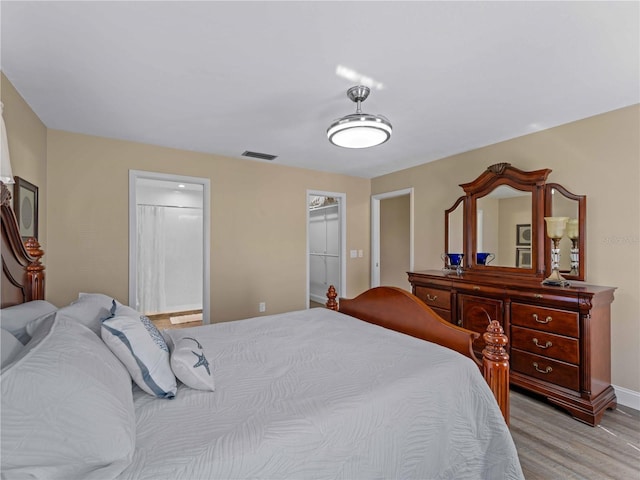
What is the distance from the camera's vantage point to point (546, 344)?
2518 millimetres

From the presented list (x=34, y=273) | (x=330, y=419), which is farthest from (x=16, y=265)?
(x=330, y=419)

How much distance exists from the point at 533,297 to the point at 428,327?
123 centimetres

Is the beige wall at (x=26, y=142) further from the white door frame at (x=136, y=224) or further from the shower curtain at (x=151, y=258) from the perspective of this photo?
the shower curtain at (x=151, y=258)

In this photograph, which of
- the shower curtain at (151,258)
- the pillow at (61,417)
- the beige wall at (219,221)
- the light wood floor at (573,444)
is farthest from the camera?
the shower curtain at (151,258)

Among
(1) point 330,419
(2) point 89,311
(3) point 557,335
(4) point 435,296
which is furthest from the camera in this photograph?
(4) point 435,296

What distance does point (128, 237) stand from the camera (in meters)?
3.44

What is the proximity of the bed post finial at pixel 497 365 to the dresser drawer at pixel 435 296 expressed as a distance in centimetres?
170

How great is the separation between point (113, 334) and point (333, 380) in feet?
3.09

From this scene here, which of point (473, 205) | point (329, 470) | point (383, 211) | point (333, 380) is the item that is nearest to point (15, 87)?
point (333, 380)

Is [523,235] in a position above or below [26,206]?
below

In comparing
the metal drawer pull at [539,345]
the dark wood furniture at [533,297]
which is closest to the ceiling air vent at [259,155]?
the dark wood furniture at [533,297]

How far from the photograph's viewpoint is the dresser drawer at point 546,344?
7.75 feet

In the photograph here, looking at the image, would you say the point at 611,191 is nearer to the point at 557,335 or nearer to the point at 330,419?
the point at 557,335

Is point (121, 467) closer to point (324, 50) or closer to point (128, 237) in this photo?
point (324, 50)
